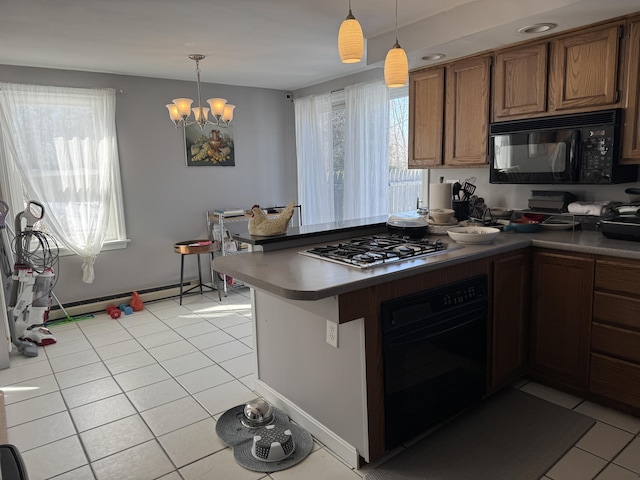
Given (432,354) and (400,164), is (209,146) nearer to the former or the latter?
(400,164)

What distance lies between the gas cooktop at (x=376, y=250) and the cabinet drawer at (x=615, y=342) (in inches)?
34.2

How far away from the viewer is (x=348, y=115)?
4859 millimetres

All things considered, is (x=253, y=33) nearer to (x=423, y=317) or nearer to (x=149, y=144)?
(x=149, y=144)

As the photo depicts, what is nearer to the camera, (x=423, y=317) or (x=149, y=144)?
(x=423, y=317)

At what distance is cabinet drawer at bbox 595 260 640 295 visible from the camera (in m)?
2.23

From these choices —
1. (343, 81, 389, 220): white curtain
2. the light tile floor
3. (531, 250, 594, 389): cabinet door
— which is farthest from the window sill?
(531, 250, 594, 389): cabinet door

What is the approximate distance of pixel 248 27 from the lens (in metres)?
3.17

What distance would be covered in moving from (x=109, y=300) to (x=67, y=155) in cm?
154

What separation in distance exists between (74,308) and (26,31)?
8.59ft

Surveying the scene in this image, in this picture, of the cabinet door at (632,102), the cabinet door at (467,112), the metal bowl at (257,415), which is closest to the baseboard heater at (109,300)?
the metal bowl at (257,415)

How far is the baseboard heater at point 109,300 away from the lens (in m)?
4.45

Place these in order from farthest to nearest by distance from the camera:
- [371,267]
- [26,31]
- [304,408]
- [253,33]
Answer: [253,33] < [26,31] < [304,408] < [371,267]

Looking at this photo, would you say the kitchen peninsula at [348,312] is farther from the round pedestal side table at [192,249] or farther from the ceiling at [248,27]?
the round pedestal side table at [192,249]

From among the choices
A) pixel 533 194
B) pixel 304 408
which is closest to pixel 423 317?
pixel 304 408
